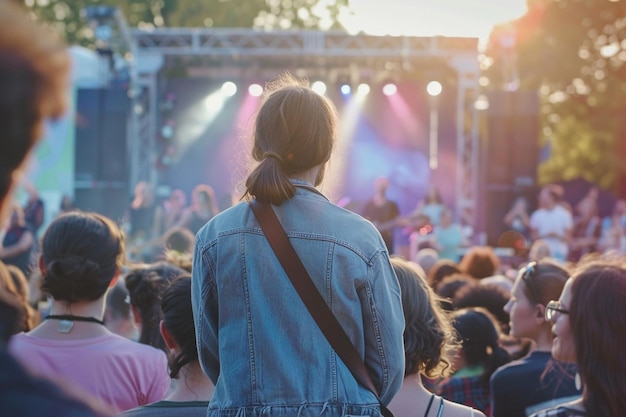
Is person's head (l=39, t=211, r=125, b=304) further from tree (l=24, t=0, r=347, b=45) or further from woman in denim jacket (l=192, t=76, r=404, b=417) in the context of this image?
tree (l=24, t=0, r=347, b=45)

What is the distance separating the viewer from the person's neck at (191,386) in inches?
104

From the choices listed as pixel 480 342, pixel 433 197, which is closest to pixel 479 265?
pixel 480 342

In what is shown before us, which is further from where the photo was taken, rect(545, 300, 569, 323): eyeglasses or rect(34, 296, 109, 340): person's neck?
rect(34, 296, 109, 340): person's neck

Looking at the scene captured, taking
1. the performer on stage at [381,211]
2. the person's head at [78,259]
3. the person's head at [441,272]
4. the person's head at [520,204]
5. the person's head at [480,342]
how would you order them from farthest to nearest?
the person's head at [520,204] < the performer on stage at [381,211] < the person's head at [441,272] < the person's head at [480,342] < the person's head at [78,259]

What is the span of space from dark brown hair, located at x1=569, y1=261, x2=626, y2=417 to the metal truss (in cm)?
1406

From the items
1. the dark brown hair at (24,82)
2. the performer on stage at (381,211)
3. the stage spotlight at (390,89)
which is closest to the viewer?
the dark brown hair at (24,82)

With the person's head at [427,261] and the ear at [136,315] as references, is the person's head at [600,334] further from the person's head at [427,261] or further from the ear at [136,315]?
the person's head at [427,261]

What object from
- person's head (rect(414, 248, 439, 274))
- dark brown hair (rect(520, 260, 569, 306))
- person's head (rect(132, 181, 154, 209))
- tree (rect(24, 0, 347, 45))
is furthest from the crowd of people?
tree (rect(24, 0, 347, 45))

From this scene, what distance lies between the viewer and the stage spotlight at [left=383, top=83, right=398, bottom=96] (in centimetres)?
1669

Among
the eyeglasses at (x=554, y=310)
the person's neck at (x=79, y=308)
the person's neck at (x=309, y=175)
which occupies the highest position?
the person's neck at (x=309, y=175)

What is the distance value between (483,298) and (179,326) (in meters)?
2.05

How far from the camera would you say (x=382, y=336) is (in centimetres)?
226

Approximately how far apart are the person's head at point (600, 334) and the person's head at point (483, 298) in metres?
1.91

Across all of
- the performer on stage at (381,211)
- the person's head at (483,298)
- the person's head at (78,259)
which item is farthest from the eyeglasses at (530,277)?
the performer on stage at (381,211)
